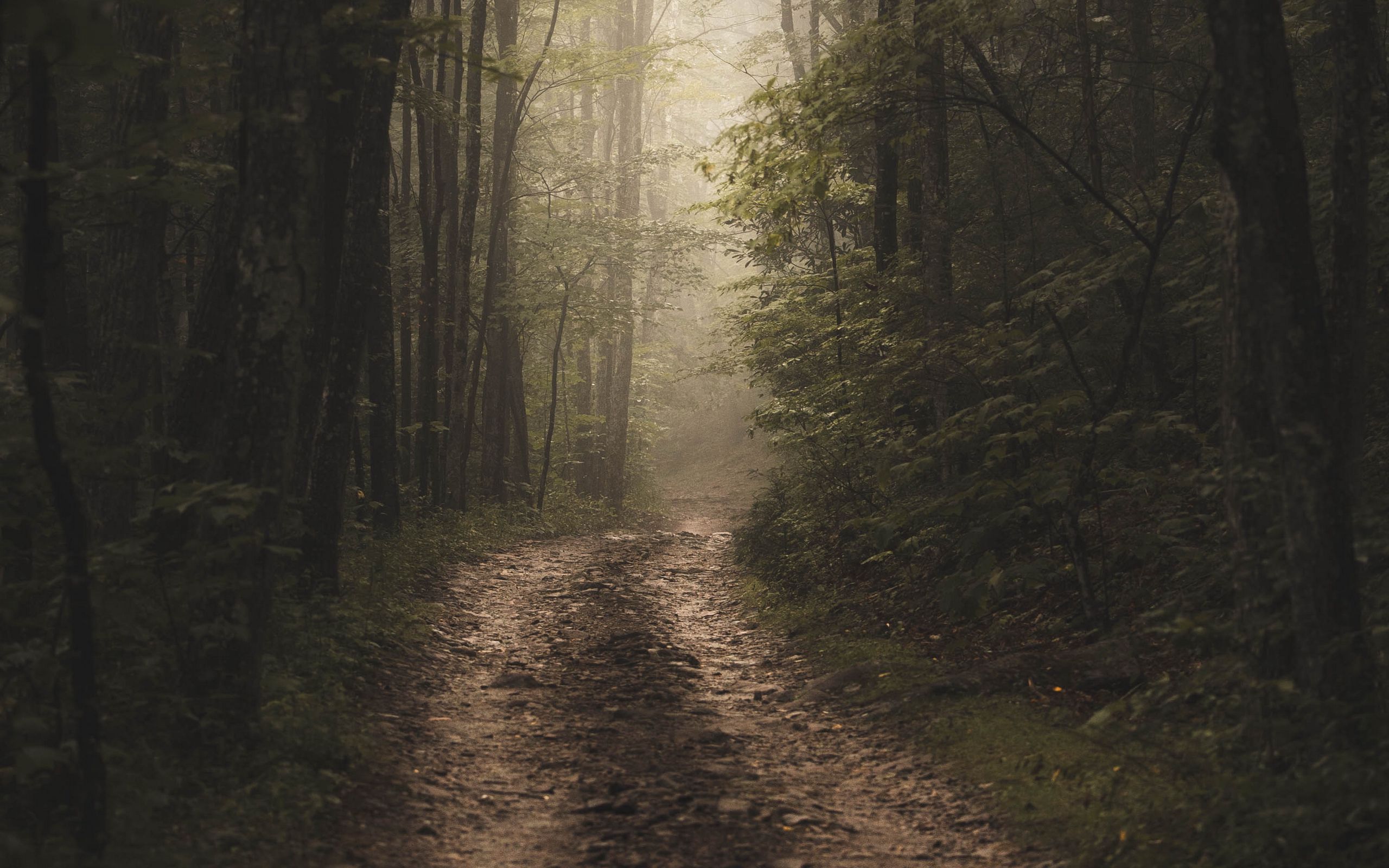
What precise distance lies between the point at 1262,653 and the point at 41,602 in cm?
710

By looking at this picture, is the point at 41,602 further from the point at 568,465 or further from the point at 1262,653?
the point at 568,465

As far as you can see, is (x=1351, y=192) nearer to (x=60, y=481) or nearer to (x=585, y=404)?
(x=60, y=481)

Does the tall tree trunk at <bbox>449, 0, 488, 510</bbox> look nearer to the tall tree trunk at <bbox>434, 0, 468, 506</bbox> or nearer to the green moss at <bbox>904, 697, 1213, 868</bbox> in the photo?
the tall tree trunk at <bbox>434, 0, 468, 506</bbox>

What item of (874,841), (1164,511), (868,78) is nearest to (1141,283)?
(1164,511)

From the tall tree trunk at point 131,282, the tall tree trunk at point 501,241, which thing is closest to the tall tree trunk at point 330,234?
the tall tree trunk at point 131,282

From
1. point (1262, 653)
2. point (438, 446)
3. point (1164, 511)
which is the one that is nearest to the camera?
point (1262, 653)

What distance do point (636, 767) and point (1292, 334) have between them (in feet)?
14.3

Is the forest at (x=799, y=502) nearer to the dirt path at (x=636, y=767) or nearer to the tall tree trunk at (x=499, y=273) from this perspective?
the dirt path at (x=636, y=767)

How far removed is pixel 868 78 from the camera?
7824mm

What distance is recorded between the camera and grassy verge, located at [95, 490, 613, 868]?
4.33 meters

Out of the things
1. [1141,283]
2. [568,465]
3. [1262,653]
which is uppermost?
[1141,283]

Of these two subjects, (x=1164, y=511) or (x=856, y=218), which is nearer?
(x=1164, y=511)

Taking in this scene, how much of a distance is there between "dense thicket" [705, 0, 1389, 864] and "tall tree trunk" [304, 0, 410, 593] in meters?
3.54

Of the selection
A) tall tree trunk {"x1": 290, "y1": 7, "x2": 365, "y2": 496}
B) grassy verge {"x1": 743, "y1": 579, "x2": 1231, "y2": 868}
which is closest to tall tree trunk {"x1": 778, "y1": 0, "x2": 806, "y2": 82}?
tall tree trunk {"x1": 290, "y1": 7, "x2": 365, "y2": 496}
